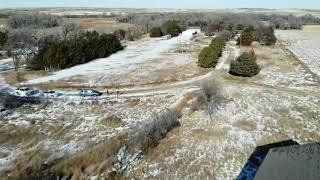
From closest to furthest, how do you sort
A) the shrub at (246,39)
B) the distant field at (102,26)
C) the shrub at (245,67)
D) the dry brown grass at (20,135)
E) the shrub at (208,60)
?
the dry brown grass at (20,135)
the shrub at (245,67)
the shrub at (208,60)
the shrub at (246,39)
the distant field at (102,26)

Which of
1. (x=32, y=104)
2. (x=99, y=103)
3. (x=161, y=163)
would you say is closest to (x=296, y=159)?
(x=161, y=163)

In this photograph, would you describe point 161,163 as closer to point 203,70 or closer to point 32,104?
point 32,104

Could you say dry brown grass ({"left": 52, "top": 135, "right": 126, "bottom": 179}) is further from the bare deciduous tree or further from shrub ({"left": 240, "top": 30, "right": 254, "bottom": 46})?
A: shrub ({"left": 240, "top": 30, "right": 254, "bottom": 46})

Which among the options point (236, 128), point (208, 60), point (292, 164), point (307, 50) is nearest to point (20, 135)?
point (236, 128)

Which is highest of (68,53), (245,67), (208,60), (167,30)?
(167,30)

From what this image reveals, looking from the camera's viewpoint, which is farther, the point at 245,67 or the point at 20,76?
the point at 20,76

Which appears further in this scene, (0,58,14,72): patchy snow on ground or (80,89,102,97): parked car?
(0,58,14,72): patchy snow on ground

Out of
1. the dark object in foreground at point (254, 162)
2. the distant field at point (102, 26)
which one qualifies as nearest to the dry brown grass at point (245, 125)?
the dark object in foreground at point (254, 162)

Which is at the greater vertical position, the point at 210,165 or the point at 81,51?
the point at 81,51

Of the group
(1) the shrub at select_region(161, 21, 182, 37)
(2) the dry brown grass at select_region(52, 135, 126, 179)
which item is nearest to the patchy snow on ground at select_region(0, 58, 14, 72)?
(2) the dry brown grass at select_region(52, 135, 126, 179)

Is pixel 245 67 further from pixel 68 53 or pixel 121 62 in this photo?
pixel 68 53

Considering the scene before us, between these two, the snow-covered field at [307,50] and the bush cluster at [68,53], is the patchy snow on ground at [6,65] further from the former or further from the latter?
the snow-covered field at [307,50]
